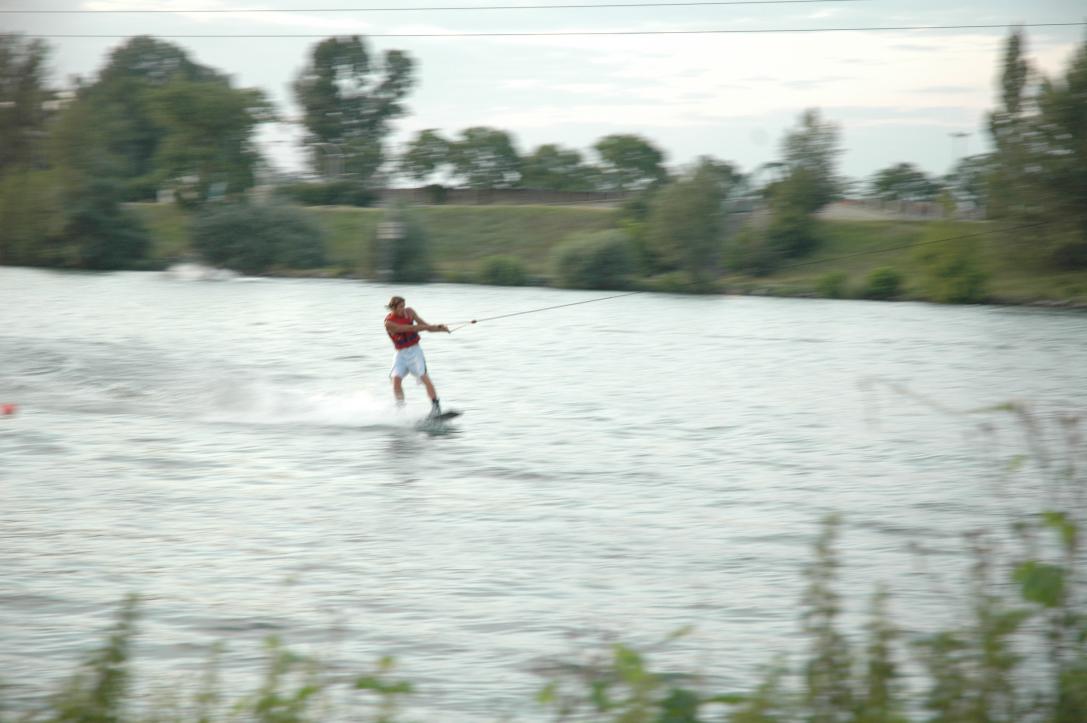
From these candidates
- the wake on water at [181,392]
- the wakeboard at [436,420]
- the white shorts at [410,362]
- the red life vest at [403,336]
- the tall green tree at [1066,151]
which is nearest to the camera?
the red life vest at [403,336]

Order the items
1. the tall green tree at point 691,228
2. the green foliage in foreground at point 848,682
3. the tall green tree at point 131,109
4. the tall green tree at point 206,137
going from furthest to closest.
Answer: the tall green tree at point 206,137, the tall green tree at point 131,109, the tall green tree at point 691,228, the green foliage in foreground at point 848,682

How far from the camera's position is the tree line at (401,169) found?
68000 millimetres

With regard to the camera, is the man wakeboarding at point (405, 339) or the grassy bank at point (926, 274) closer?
the man wakeboarding at point (405, 339)

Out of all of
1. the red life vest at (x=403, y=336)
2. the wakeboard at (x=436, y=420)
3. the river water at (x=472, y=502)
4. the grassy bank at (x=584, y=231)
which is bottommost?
the river water at (x=472, y=502)

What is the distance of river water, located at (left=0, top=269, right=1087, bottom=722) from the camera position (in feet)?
31.3

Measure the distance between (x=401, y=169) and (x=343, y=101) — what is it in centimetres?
1100

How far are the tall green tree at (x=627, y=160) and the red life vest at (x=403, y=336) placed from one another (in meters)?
132

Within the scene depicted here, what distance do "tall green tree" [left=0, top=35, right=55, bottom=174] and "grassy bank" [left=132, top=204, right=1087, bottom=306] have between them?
10.4 metres

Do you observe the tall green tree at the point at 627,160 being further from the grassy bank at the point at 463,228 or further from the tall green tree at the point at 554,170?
the grassy bank at the point at 463,228

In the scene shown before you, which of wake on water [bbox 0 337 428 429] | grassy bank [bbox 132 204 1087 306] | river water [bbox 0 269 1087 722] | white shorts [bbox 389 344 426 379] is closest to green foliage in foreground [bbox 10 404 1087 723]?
river water [bbox 0 269 1087 722]

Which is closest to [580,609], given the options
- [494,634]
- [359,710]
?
[494,634]

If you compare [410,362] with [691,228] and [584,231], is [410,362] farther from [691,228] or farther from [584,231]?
[584,231]

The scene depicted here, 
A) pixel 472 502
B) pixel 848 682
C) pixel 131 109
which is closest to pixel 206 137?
pixel 131 109

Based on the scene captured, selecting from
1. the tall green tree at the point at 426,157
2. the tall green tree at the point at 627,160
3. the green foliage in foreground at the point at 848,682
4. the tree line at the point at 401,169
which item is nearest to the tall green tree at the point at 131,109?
the tree line at the point at 401,169
